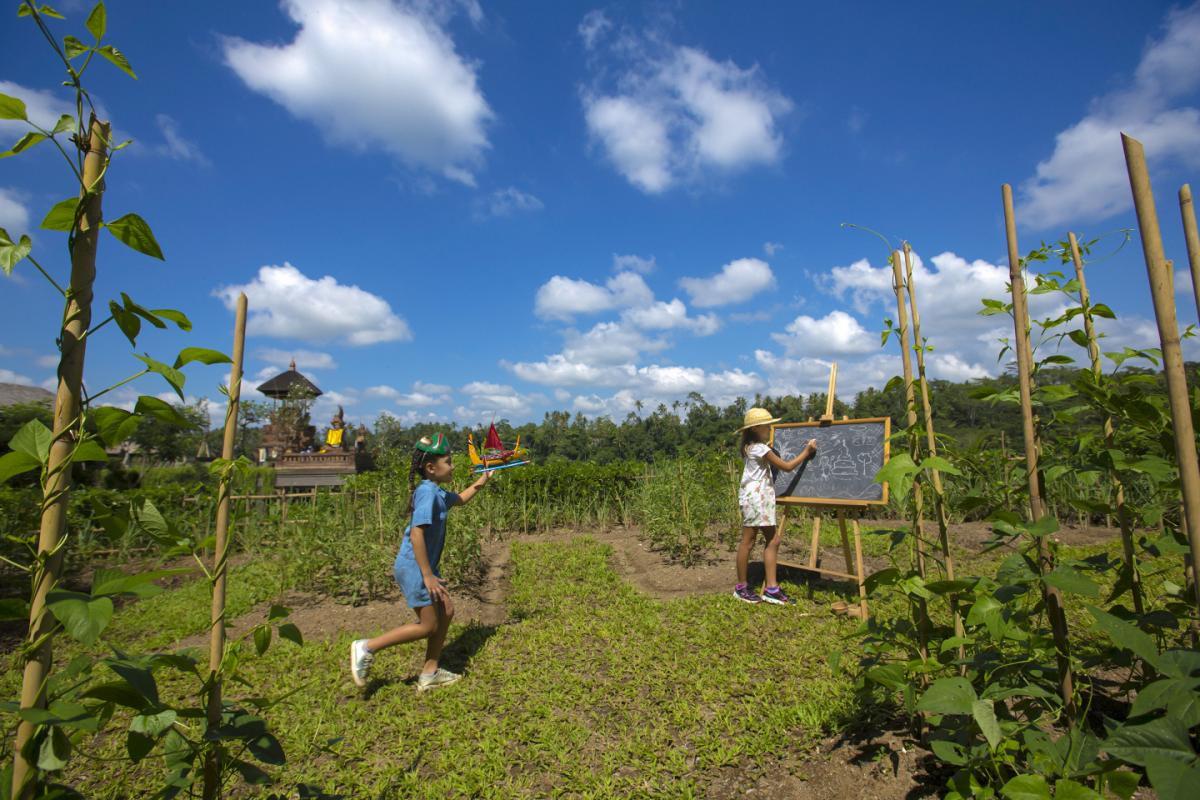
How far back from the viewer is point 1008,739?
5.83ft

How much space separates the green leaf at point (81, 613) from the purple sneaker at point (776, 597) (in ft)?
16.4

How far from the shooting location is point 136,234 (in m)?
1.10

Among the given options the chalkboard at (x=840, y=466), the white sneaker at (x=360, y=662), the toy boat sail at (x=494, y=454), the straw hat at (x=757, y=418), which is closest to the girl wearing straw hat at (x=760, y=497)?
the straw hat at (x=757, y=418)

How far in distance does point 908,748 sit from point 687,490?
17.7 ft

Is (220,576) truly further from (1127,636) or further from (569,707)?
(569,707)

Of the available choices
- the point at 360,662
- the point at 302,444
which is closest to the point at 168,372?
the point at 360,662

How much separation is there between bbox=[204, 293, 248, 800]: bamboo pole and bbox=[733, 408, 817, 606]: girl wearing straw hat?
412 centimetres

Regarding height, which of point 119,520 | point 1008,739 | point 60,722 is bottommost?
point 1008,739

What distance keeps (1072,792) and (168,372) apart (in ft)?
7.68

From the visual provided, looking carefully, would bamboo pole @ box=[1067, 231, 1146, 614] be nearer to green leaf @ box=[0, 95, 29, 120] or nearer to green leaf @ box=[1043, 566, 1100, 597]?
green leaf @ box=[1043, 566, 1100, 597]

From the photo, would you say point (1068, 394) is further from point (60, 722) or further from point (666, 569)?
point (666, 569)

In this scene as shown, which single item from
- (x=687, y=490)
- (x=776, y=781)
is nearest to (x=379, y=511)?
(x=687, y=490)

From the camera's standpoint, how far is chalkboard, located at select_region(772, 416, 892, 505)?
15.8ft

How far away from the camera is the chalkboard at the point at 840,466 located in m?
4.82
